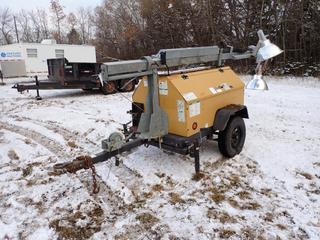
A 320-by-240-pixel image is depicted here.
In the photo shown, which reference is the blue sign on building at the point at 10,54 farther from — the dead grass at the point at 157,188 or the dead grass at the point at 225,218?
the dead grass at the point at 225,218

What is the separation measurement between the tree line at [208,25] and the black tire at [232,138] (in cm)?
133

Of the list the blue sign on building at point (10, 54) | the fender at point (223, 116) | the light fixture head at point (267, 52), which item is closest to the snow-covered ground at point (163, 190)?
the fender at point (223, 116)

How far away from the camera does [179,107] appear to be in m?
3.93

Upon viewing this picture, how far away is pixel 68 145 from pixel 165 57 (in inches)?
115

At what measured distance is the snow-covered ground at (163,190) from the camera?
306 centimetres

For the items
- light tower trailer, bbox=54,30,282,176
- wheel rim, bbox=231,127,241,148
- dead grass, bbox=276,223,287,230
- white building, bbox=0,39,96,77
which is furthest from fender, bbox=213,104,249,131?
white building, bbox=0,39,96,77

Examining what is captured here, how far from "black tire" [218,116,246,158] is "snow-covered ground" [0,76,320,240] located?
150 millimetres

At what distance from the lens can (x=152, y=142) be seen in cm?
429

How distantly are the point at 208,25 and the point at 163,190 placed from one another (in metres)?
16.0

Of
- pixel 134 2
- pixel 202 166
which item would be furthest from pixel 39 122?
pixel 134 2

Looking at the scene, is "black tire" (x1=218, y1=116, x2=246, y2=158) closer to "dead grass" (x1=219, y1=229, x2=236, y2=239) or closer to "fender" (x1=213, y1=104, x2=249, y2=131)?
"fender" (x1=213, y1=104, x2=249, y2=131)

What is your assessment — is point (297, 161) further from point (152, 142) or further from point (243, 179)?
point (152, 142)

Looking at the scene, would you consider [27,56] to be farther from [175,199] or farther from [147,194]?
[175,199]

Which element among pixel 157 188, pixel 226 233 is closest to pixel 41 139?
pixel 157 188
